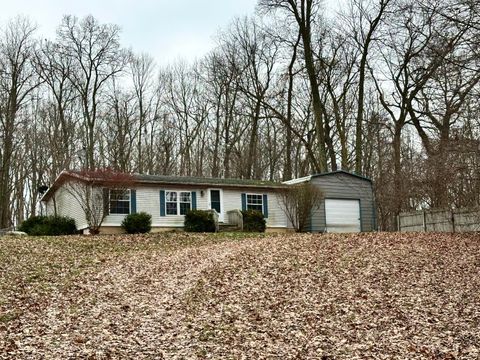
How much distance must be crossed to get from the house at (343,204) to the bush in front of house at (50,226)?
9742mm

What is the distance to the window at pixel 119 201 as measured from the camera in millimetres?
21469

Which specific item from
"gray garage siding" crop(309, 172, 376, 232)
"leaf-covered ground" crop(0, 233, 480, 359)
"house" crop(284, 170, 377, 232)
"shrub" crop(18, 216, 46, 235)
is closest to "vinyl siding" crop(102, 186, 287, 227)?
"house" crop(284, 170, 377, 232)

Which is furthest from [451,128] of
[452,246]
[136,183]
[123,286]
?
[123,286]

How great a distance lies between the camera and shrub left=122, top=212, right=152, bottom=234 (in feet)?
69.4

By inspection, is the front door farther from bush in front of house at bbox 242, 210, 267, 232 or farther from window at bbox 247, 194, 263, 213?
window at bbox 247, 194, 263, 213

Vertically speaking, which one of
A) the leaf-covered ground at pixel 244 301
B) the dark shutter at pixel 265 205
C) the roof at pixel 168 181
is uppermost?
the roof at pixel 168 181

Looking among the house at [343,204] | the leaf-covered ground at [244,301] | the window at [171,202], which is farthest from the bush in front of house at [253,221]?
the leaf-covered ground at [244,301]

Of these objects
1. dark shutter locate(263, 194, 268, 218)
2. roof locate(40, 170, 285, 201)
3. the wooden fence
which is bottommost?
the wooden fence

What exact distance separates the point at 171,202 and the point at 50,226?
16.0ft

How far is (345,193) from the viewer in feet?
83.0

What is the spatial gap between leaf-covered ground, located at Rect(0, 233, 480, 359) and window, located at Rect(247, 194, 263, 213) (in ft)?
27.0

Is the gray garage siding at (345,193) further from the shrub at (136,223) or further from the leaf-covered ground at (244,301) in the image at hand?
the leaf-covered ground at (244,301)

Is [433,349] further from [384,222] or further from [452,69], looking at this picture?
[384,222]

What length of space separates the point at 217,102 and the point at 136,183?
14.2 m
